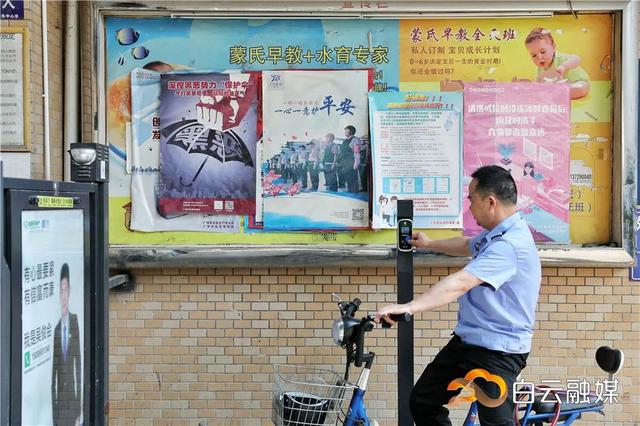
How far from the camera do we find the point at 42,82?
526 centimetres

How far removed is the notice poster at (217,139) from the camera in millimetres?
5523

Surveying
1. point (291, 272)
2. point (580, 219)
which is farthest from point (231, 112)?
point (580, 219)

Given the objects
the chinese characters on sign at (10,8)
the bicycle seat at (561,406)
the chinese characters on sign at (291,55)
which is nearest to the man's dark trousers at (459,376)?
the bicycle seat at (561,406)

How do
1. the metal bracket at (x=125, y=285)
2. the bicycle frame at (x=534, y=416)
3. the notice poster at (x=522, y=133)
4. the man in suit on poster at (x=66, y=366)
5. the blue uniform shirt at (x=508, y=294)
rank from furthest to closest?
1. the notice poster at (x=522, y=133)
2. the metal bracket at (x=125, y=285)
3. the bicycle frame at (x=534, y=416)
4. the blue uniform shirt at (x=508, y=294)
5. the man in suit on poster at (x=66, y=366)

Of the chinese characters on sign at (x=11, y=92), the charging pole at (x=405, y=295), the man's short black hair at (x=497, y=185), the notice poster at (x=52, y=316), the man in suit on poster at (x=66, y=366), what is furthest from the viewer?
the chinese characters on sign at (x=11, y=92)

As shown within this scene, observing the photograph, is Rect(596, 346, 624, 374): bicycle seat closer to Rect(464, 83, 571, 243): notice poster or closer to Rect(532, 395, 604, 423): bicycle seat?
Rect(532, 395, 604, 423): bicycle seat

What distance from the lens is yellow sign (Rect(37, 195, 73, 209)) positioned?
3035mm

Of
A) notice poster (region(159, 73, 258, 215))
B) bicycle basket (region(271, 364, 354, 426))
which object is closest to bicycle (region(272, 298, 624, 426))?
bicycle basket (region(271, 364, 354, 426))

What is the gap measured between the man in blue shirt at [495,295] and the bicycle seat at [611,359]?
581 mm

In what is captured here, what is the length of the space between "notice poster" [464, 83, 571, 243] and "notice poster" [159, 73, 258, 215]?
1729mm

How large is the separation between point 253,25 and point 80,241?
2.69 metres

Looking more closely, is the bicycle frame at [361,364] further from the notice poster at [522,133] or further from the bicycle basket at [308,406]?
the notice poster at [522,133]

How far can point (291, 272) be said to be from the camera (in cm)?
548

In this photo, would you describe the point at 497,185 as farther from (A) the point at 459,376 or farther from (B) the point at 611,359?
(B) the point at 611,359
